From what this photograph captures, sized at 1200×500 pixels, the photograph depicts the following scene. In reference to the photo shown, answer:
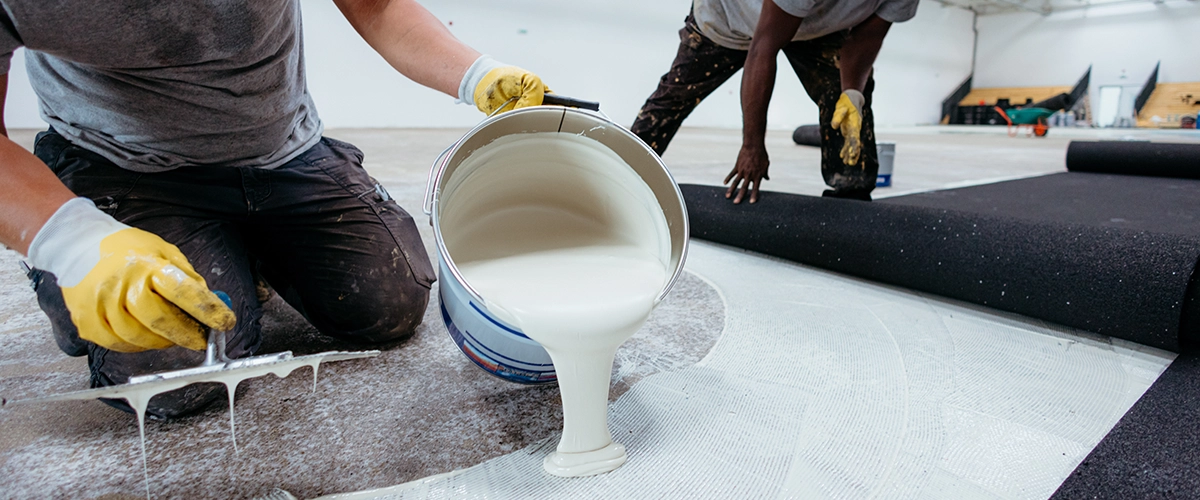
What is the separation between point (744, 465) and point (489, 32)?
7371 millimetres

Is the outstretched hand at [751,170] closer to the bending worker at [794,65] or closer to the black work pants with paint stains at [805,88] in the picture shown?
the bending worker at [794,65]

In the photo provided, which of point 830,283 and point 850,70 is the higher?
point 850,70

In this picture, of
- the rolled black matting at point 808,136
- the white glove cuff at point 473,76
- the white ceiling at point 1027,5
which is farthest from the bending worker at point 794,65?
the white ceiling at point 1027,5

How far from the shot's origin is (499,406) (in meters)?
0.99

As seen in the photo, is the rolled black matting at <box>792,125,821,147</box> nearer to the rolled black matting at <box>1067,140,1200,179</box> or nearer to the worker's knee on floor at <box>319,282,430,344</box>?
the rolled black matting at <box>1067,140,1200,179</box>

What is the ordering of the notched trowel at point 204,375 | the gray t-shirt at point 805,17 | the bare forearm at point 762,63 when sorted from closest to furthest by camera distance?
the notched trowel at point 204,375, the bare forearm at point 762,63, the gray t-shirt at point 805,17

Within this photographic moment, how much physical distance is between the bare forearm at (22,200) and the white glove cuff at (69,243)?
0.01m

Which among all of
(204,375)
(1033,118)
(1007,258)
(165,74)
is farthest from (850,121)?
(1033,118)

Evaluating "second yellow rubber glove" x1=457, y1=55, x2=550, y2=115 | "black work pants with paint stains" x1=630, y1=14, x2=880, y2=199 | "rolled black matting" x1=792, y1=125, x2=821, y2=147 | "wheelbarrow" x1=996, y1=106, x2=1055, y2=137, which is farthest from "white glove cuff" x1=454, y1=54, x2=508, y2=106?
"wheelbarrow" x1=996, y1=106, x2=1055, y2=137

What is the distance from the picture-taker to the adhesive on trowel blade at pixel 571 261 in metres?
0.77

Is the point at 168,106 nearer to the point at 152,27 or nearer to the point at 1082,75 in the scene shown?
the point at 152,27

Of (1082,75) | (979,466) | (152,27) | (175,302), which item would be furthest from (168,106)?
(1082,75)

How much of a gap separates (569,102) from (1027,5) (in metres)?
15.1

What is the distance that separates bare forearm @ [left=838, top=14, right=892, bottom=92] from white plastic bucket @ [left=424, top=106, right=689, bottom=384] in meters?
1.39
